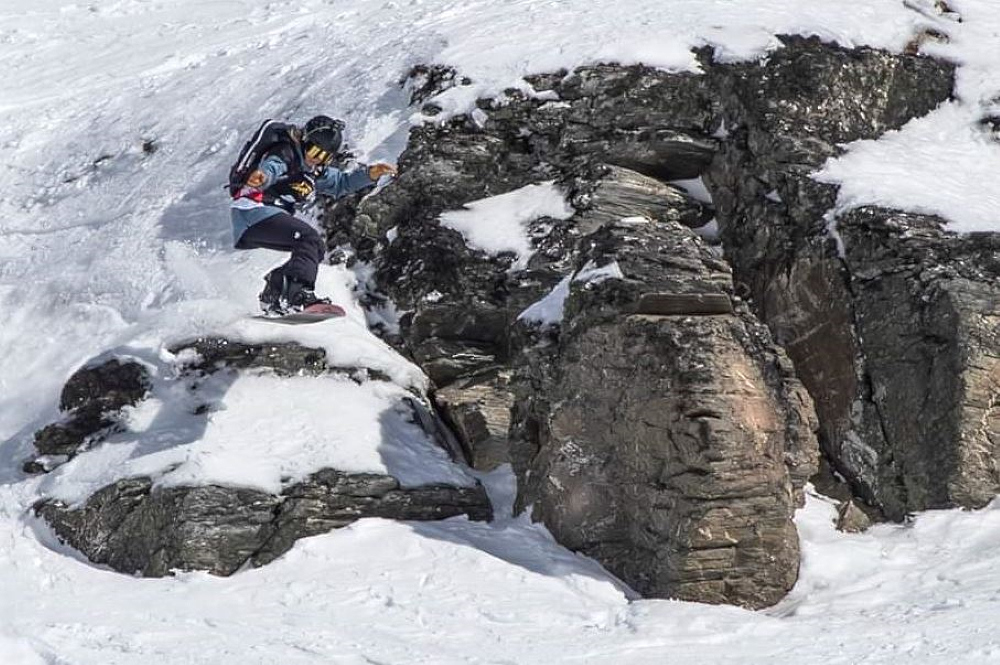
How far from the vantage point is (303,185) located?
11.1m

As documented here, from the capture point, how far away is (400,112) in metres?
14.3

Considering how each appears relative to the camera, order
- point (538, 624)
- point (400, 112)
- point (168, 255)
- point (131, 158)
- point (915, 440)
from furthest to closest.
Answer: point (131, 158), point (400, 112), point (168, 255), point (915, 440), point (538, 624)

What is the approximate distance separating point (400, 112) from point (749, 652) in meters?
8.36

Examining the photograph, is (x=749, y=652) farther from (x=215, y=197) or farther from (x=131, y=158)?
(x=131, y=158)

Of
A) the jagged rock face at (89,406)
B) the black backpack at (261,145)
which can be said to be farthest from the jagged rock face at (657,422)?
the jagged rock face at (89,406)

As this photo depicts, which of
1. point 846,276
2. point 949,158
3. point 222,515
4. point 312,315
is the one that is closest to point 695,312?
point 846,276

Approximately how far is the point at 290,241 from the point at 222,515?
264 centimetres

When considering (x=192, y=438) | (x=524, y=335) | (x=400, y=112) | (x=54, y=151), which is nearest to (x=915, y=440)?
(x=524, y=335)

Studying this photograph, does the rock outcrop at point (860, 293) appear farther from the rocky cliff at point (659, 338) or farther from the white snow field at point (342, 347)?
the white snow field at point (342, 347)

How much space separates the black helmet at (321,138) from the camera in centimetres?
1088

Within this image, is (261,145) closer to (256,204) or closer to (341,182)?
(256,204)

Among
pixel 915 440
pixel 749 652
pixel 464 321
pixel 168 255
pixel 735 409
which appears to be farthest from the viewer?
pixel 168 255

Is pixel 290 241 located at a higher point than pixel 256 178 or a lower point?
lower

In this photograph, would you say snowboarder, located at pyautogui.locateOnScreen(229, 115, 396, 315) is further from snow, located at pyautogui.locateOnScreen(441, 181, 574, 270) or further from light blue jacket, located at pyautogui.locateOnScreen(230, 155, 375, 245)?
snow, located at pyautogui.locateOnScreen(441, 181, 574, 270)
